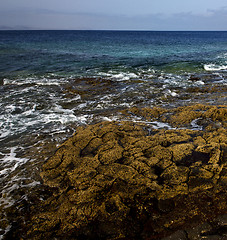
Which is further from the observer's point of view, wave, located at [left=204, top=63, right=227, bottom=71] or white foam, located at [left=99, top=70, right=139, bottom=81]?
wave, located at [left=204, top=63, right=227, bottom=71]

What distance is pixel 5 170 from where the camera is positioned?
17.4 ft

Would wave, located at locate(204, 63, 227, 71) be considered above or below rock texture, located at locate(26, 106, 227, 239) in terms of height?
above

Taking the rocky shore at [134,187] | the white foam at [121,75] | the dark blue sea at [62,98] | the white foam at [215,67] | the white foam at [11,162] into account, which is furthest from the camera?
the white foam at [215,67]

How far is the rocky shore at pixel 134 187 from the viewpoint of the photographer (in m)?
3.44

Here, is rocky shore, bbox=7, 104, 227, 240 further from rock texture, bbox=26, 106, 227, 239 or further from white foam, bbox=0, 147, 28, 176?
white foam, bbox=0, 147, 28, 176

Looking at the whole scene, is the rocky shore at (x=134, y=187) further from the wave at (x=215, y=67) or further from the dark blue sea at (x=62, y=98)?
the wave at (x=215, y=67)

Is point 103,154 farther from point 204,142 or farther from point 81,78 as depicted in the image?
point 81,78

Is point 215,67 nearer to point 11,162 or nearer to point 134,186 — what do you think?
point 134,186

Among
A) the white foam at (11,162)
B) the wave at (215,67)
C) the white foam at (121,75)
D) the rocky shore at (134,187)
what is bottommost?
the white foam at (11,162)

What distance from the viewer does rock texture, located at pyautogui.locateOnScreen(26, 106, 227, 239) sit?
3.46m

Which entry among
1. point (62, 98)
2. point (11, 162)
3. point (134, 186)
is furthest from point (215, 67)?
point (11, 162)

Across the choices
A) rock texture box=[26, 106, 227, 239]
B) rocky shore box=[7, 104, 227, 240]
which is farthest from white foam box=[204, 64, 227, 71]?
rock texture box=[26, 106, 227, 239]

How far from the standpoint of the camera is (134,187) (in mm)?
4242

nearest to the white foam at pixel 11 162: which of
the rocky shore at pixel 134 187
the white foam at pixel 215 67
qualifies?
the rocky shore at pixel 134 187
